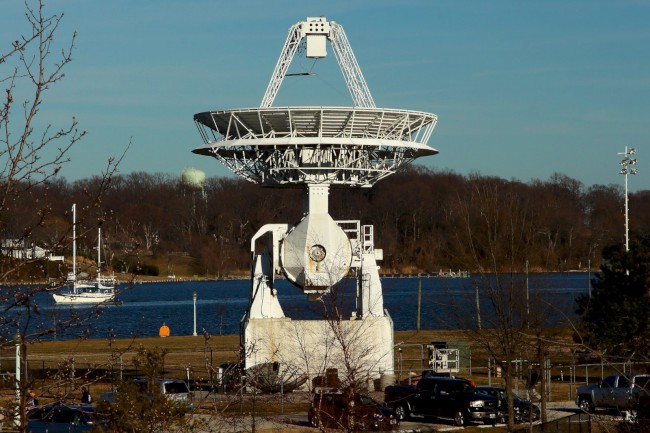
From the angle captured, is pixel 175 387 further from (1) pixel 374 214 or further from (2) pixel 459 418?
(1) pixel 374 214

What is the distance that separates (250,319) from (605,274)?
13667mm

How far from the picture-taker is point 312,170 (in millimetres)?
37812

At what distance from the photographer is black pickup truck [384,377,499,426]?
3077 centimetres

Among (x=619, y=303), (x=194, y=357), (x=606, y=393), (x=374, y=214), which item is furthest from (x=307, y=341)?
(x=374, y=214)

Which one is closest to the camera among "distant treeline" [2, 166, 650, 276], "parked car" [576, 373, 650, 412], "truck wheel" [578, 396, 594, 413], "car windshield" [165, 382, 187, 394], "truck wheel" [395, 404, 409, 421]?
"car windshield" [165, 382, 187, 394]

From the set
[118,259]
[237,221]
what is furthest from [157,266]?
[118,259]

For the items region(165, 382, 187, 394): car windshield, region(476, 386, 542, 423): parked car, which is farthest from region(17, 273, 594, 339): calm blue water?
region(165, 382, 187, 394): car windshield

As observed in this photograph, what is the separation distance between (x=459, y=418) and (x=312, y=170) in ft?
35.3

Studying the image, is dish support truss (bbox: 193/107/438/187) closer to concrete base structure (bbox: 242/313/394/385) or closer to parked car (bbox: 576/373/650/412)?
concrete base structure (bbox: 242/313/394/385)

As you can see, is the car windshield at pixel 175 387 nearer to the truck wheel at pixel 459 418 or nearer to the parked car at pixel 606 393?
the truck wheel at pixel 459 418

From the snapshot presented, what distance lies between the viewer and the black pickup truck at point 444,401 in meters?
30.8

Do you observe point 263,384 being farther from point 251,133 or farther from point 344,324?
point 251,133

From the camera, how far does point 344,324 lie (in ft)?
122

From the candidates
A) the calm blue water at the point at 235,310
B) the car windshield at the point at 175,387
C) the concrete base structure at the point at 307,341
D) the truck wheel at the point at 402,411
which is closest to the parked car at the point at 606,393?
the calm blue water at the point at 235,310
